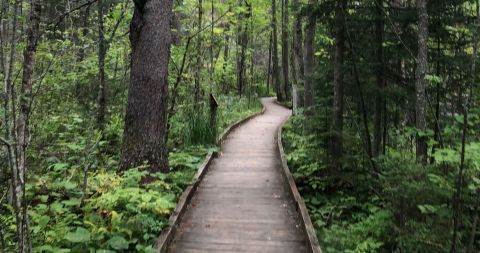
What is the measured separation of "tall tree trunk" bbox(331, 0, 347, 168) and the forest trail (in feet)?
4.22

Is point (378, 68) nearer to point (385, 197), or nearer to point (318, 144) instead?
point (318, 144)

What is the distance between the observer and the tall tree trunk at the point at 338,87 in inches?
313

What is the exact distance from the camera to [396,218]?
214 inches

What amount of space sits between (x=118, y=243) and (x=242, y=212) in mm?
2357

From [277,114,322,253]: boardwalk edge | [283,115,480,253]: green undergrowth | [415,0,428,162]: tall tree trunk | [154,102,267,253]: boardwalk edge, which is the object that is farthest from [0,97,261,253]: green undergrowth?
[415,0,428,162]: tall tree trunk

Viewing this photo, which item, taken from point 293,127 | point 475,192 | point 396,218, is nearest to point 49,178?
point 396,218

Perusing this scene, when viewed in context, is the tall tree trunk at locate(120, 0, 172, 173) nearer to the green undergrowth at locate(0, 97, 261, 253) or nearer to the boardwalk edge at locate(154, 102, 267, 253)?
the green undergrowth at locate(0, 97, 261, 253)

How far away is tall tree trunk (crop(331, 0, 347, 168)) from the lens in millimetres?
7957

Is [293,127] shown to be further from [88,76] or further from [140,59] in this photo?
[140,59]

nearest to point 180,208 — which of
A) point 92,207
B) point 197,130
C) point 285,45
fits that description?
point 92,207

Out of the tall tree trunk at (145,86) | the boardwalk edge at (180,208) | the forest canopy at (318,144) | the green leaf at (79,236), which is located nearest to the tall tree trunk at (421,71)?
the forest canopy at (318,144)

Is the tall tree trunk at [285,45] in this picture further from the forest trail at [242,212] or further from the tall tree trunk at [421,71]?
the tall tree trunk at [421,71]

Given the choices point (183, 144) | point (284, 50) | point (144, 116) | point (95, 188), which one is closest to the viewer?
point (95, 188)

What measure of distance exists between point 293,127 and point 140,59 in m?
8.40
